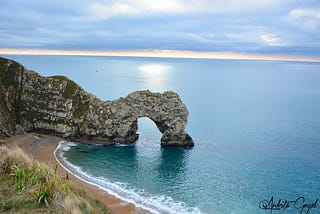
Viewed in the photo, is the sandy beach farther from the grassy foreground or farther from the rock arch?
the grassy foreground

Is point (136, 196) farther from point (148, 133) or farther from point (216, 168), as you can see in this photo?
point (148, 133)

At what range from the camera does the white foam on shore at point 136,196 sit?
3717 centimetres

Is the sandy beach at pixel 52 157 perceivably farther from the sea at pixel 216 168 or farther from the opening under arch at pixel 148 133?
the opening under arch at pixel 148 133

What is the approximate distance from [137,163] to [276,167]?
22.3m

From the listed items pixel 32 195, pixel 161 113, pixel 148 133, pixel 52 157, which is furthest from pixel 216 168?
pixel 32 195

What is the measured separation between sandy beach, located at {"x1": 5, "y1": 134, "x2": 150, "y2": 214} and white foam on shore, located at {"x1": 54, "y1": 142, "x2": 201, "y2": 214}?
854mm

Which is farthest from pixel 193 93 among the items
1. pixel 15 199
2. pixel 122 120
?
pixel 15 199

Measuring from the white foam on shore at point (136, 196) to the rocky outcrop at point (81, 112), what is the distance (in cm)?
1445

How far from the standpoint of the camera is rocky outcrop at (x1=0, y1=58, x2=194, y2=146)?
64.6m

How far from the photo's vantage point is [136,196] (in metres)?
40.7

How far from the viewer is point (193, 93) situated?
146125 mm

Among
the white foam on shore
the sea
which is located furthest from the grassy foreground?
the sea

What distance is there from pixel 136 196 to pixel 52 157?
21.0 metres

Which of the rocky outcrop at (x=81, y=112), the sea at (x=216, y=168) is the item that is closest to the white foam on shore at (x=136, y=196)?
the sea at (x=216, y=168)
